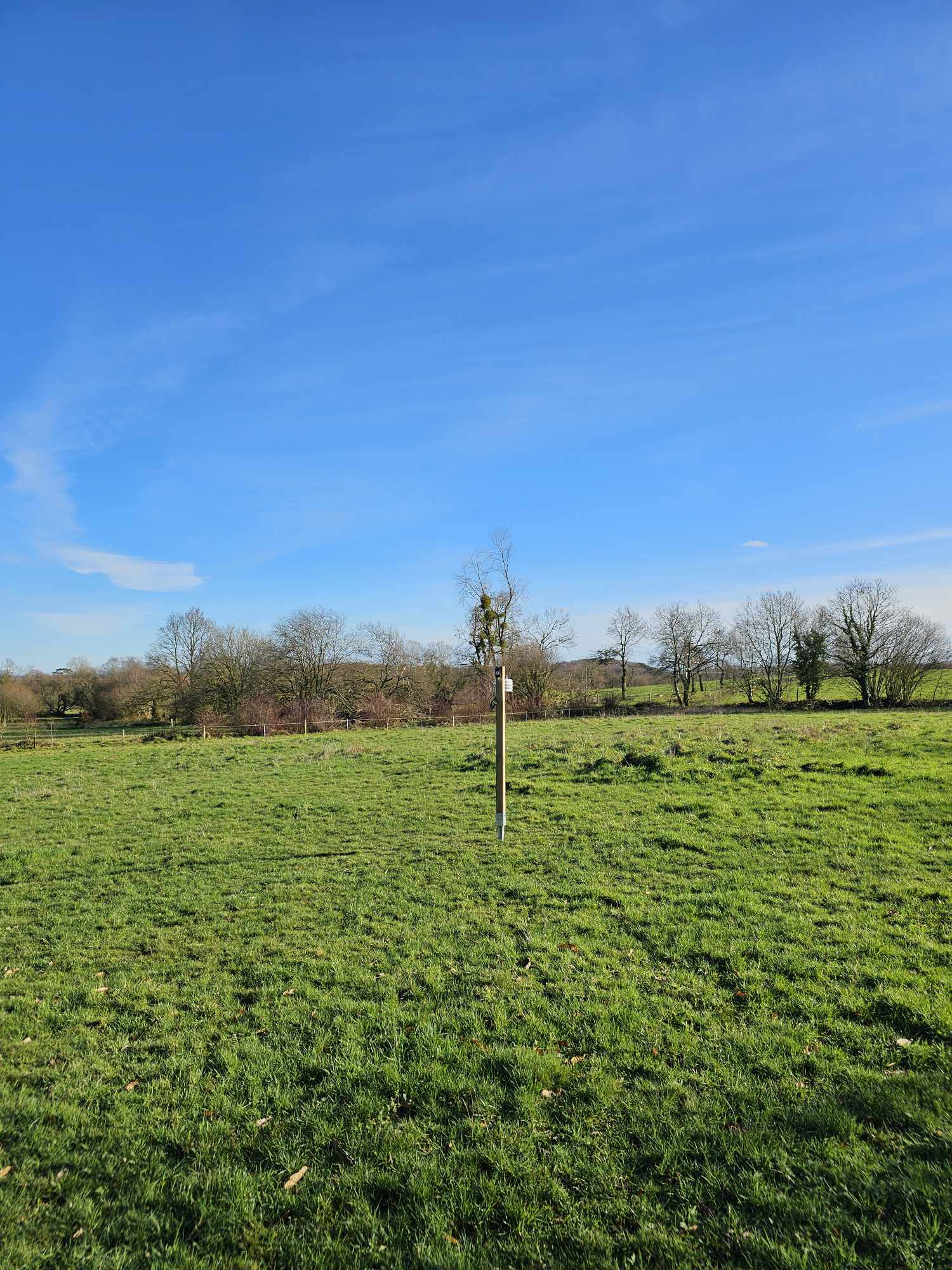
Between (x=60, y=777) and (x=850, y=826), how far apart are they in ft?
76.0

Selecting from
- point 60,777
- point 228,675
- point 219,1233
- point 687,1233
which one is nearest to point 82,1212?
point 219,1233

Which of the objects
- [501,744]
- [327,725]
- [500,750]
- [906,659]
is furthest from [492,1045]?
[906,659]

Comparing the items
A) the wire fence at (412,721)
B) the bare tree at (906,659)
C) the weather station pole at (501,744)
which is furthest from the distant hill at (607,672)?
the weather station pole at (501,744)

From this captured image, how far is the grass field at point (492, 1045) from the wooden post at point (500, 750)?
0.53 meters

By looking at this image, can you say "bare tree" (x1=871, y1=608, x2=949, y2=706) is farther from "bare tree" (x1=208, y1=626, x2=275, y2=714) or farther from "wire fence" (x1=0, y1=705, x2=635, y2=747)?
"bare tree" (x1=208, y1=626, x2=275, y2=714)

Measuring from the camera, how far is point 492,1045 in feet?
16.8

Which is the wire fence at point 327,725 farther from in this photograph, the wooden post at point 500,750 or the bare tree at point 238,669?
the wooden post at point 500,750

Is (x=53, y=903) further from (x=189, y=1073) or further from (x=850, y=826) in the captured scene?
(x=850, y=826)

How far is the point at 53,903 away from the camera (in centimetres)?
920

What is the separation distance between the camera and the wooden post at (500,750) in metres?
10.9

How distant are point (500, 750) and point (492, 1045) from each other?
585 centimetres

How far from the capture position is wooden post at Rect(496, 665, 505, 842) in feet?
35.6

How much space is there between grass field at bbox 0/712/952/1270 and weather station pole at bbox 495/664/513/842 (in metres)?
0.52

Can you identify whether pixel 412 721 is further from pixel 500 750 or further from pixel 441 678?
pixel 500 750
